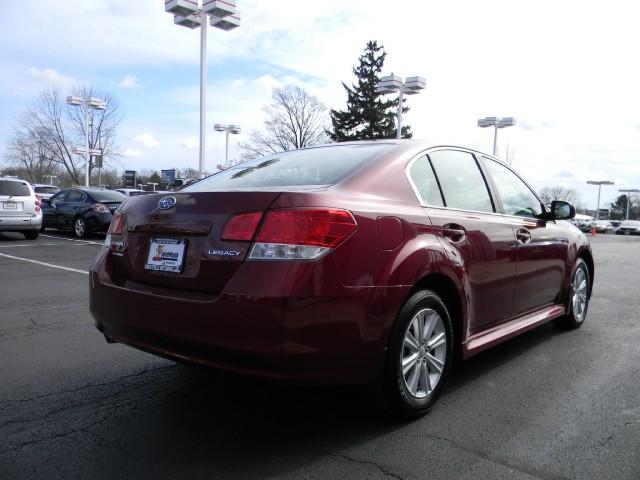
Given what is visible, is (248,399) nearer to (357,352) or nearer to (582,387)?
(357,352)

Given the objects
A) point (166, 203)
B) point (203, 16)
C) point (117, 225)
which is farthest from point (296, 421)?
point (203, 16)

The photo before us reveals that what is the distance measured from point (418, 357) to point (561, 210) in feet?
8.24

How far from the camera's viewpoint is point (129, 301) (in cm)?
290

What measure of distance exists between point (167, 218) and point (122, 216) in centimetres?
50

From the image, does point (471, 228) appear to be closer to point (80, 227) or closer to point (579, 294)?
point (579, 294)

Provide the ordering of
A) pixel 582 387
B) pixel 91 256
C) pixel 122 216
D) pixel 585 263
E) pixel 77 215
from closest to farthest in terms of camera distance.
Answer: pixel 122 216, pixel 582 387, pixel 585 263, pixel 91 256, pixel 77 215

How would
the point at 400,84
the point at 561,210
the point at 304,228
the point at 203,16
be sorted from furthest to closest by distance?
the point at 400,84
the point at 203,16
the point at 561,210
the point at 304,228

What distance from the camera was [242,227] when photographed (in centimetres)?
260

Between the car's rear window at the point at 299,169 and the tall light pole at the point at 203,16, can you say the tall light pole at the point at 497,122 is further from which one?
the car's rear window at the point at 299,169

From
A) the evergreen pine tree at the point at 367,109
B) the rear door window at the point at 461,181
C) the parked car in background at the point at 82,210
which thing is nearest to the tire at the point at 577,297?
the rear door window at the point at 461,181

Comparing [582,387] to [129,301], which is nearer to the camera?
[129,301]

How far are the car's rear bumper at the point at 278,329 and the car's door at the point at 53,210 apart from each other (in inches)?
549

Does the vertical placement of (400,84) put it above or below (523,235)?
above

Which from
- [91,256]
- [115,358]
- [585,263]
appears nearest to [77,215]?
[91,256]
